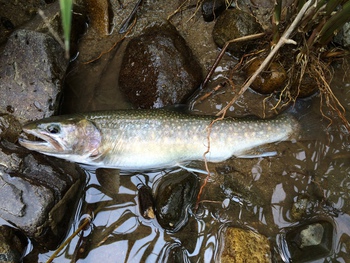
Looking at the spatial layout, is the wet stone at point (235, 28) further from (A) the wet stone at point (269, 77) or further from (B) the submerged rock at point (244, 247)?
(B) the submerged rock at point (244, 247)

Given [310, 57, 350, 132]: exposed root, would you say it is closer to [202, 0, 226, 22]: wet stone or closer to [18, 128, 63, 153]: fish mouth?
[202, 0, 226, 22]: wet stone

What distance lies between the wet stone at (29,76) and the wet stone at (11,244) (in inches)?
44.9

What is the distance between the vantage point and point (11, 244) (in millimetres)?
3295

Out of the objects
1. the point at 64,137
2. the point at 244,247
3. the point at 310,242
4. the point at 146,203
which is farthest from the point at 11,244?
the point at 310,242

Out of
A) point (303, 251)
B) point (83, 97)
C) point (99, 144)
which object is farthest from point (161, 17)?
point (303, 251)

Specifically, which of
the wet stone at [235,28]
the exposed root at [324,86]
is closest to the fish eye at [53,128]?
the wet stone at [235,28]

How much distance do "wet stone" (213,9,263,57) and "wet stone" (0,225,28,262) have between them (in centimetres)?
311

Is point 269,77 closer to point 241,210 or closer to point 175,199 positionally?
point 241,210

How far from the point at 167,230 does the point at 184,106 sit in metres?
1.39

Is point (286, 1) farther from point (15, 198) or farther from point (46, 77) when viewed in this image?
point (15, 198)

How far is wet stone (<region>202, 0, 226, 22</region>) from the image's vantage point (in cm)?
428

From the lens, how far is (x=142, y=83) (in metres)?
3.97

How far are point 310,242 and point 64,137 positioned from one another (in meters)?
2.66

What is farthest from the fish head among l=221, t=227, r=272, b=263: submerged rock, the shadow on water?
l=221, t=227, r=272, b=263: submerged rock
